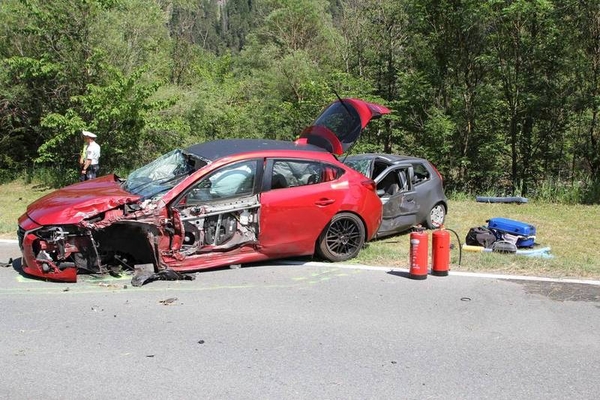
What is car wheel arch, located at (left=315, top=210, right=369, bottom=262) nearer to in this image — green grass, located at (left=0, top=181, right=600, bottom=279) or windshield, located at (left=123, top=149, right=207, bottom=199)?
green grass, located at (left=0, top=181, right=600, bottom=279)

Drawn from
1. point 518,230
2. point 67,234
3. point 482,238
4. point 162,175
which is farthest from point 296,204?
point 518,230

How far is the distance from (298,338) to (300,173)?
3.00m

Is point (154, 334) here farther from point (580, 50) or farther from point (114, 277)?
point (580, 50)

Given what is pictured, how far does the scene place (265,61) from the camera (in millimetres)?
35438

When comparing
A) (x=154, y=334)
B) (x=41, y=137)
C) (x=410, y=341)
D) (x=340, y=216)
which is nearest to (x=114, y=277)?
(x=154, y=334)

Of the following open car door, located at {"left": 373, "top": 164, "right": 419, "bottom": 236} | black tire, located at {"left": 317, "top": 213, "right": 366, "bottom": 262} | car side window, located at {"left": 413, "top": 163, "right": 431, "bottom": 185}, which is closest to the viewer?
black tire, located at {"left": 317, "top": 213, "right": 366, "bottom": 262}

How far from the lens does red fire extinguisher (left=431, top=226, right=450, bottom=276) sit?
22.0 ft

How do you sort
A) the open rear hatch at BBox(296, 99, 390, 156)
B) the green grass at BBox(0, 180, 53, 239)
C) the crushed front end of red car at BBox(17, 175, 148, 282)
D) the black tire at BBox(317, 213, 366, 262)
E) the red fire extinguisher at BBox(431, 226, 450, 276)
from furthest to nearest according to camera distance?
the green grass at BBox(0, 180, 53, 239), the open rear hatch at BBox(296, 99, 390, 156), the black tire at BBox(317, 213, 366, 262), the red fire extinguisher at BBox(431, 226, 450, 276), the crushed front end of red car at BBox(17, 175, 148, 282)

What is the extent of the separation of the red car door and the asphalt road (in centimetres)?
58

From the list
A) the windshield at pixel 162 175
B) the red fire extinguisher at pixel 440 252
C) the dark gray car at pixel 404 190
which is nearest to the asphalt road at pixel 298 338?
the red fire extinguisher at pixel 440 252

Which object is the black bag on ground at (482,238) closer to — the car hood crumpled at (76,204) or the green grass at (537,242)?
the green grass at (537,242)

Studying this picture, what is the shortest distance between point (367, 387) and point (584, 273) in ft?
14.9

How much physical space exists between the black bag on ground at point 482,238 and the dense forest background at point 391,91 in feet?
23.3

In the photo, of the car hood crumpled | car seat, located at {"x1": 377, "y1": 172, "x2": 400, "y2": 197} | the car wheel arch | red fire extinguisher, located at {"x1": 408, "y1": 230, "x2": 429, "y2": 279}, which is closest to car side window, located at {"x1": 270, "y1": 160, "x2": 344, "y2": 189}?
the car wheel arch
